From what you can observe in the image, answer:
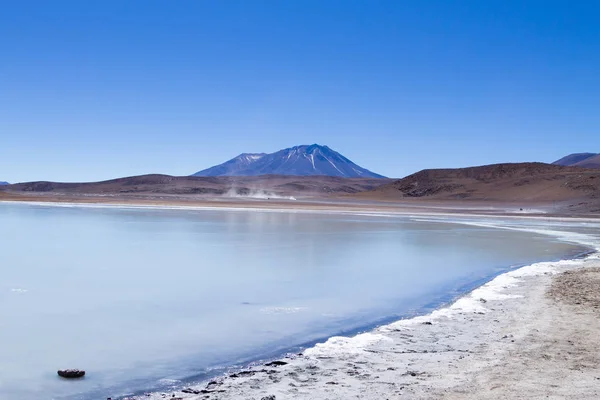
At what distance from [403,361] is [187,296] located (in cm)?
456

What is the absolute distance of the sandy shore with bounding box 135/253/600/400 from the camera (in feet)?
15.9

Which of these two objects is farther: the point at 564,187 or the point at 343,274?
the point at 564,187

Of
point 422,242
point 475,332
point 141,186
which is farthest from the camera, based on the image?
point 141,186

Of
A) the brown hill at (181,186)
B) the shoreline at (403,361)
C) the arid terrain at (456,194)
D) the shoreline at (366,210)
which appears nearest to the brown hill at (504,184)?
the arid terrain at (456,194)

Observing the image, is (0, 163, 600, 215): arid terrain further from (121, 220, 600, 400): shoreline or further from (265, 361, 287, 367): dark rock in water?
(265, 361, 287, 367): dark rock in water

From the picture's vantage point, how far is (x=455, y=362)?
5738 millimetres

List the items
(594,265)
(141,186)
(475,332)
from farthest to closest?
1. (141,186)
2. (594,265)
3. (475,332)

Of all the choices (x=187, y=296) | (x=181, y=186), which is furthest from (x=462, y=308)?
(x=181, y=186)

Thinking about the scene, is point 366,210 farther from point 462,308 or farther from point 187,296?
point 462,308

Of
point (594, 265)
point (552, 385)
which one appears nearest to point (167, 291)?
point (552, 385)

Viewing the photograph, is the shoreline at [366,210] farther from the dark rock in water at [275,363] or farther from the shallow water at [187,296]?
the dark rock in water at [275,363]

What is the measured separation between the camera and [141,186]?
434 ft

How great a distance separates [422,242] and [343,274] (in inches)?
335

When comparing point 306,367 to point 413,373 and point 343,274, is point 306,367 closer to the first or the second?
point 413,373
